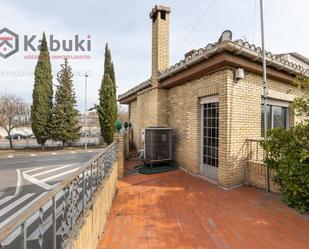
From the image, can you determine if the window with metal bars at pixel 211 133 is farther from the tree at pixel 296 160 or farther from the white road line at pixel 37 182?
the white road line at pixel 37 182

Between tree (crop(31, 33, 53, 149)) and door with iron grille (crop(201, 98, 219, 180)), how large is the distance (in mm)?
19004

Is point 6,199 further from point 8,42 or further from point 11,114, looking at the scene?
point 11,114

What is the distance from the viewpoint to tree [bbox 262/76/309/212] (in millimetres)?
3516

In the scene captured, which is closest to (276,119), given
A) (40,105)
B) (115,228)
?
(115,228)

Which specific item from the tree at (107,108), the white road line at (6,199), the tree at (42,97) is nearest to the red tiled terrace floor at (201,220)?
the white road line at (6,199)

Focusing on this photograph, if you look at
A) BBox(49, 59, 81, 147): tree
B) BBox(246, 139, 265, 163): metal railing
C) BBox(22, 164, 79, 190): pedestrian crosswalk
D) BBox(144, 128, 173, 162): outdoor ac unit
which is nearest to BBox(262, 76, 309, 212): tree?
BBox(246, 139, 265, 163): metal railing

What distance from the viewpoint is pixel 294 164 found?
11.8ft

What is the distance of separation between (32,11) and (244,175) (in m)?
8.92

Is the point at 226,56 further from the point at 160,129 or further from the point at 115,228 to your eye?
the point at 115,228

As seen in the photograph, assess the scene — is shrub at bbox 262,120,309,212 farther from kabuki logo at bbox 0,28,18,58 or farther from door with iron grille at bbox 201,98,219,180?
kabuki logo at bbox 0,28,18,58

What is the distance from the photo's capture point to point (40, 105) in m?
19.9

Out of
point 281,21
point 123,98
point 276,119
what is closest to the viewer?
point 281,21

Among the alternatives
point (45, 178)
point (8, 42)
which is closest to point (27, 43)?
point (8, 42)

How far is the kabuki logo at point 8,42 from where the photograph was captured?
991 centimetres
